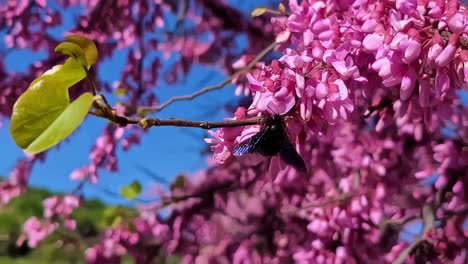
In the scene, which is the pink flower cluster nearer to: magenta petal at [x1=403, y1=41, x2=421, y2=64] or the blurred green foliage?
the blurred green foliage

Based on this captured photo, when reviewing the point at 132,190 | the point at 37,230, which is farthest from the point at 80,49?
the point at 37,230

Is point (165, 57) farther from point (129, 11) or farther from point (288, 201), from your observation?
point (288, 201)

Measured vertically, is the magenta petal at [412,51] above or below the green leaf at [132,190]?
above

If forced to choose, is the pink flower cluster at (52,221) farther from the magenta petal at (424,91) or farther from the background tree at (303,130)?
the magenta petal at (424,91)

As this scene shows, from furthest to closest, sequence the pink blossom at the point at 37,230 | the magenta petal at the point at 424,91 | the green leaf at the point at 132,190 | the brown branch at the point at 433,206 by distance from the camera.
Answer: the pink blossom at the point at 37,230 → the green leaf at the point at 132,190 → the brown branch at the point at 433,206 → the magenta petal at the point at 424,91

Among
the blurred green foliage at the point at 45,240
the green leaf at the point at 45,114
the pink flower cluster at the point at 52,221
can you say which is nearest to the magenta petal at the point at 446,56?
the green leaf at the point at 45,114

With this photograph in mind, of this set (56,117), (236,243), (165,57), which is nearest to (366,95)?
(56,117)

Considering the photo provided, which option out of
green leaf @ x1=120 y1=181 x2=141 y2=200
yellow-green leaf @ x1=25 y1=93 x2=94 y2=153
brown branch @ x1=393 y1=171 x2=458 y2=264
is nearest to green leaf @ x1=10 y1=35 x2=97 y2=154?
yellow-green leaf @ x1=25 y1=93 x2=94 y2=153
